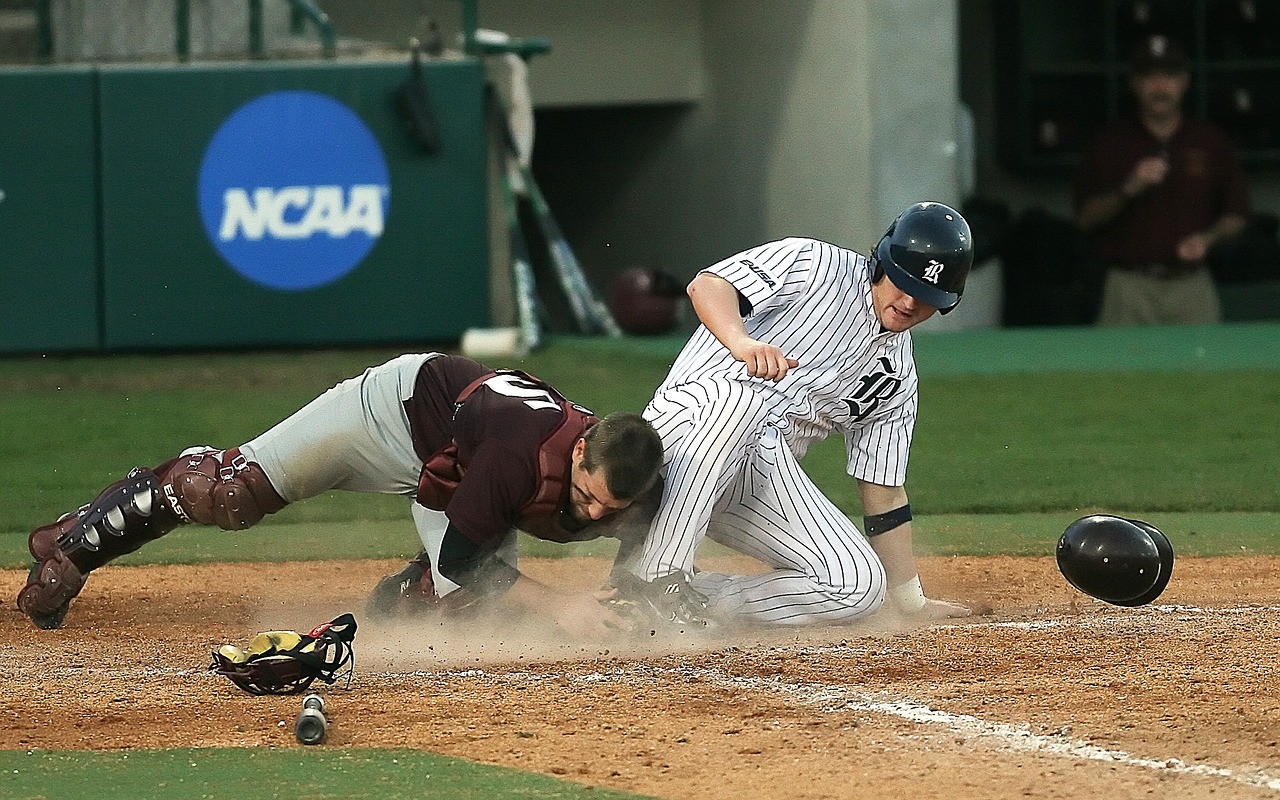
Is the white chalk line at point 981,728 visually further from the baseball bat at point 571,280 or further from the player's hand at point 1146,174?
the baseball bat at point 571,280

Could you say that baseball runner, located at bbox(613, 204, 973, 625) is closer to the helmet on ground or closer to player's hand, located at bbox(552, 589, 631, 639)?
player's hand, located at bbox(552, 589, 631, 639)

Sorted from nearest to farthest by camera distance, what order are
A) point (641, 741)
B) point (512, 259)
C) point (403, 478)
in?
point (641, 741)
point (403, 478)
point (512, 259)

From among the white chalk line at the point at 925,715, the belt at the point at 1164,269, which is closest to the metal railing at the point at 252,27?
the belt at the point at 1164,269

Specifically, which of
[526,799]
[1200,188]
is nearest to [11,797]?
[526,799]

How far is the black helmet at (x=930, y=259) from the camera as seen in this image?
16.7 ft

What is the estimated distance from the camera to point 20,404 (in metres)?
10.4

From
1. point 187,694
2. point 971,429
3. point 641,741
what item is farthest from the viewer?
point 971,429

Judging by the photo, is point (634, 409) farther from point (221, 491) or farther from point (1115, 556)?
Result: point (1115, 556)

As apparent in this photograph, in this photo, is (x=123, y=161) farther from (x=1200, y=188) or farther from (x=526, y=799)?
(x=526, y=799)

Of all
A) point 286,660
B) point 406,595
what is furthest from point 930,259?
point 286,660

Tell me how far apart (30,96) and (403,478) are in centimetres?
741

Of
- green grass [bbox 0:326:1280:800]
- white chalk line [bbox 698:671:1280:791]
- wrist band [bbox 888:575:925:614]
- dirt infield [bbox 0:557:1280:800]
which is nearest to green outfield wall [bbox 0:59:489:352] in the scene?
green grass [bbox 0:326:1280:800]

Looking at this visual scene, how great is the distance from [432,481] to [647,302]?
26.8ft

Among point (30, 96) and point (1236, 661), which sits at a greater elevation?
point (30, 96)
